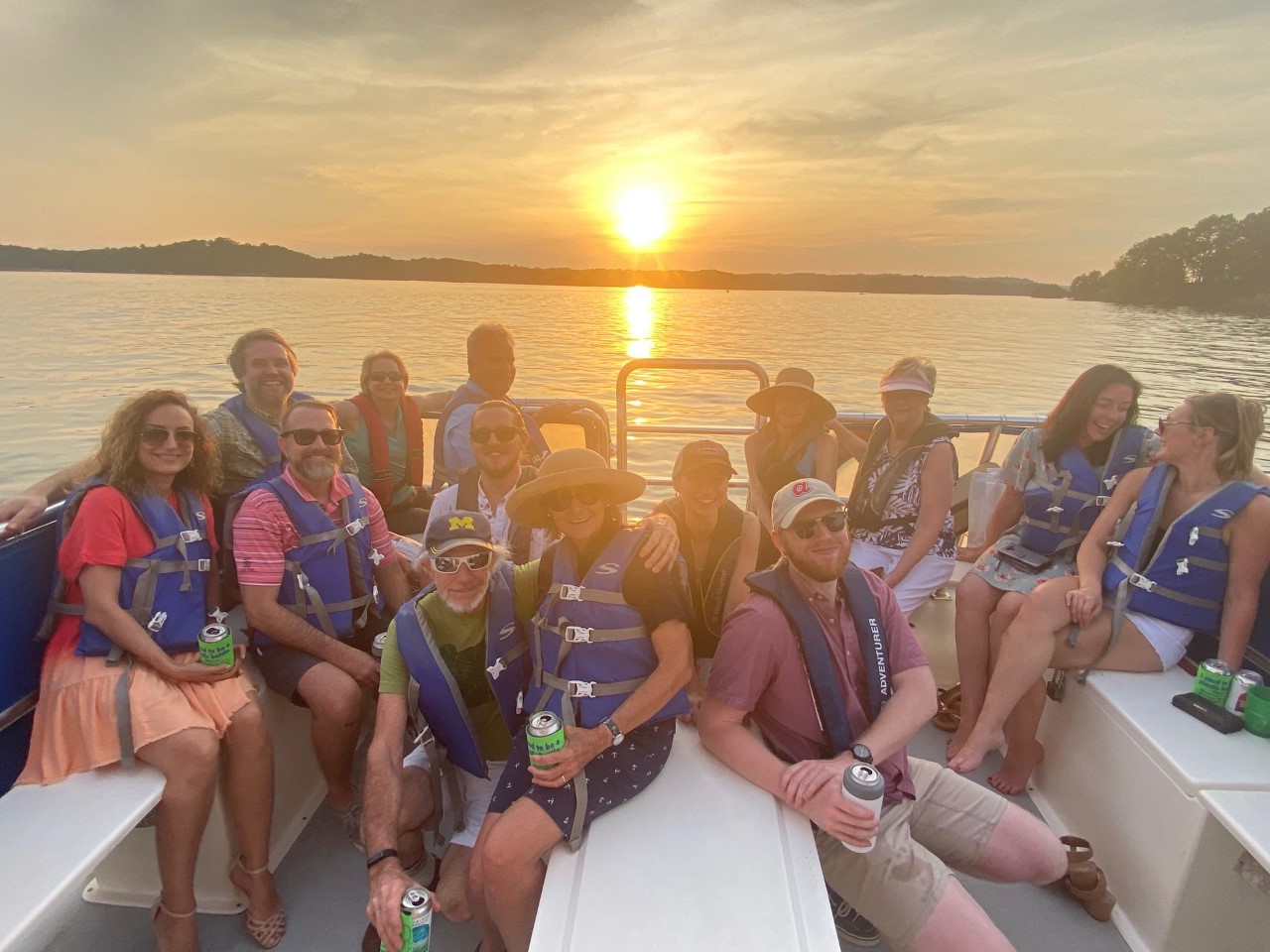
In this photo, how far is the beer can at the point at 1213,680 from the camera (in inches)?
79.3

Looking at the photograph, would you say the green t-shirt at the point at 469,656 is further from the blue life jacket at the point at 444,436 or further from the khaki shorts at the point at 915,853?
the blue life jacket at the point at 444,436

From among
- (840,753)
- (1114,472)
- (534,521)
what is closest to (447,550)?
(534,521)

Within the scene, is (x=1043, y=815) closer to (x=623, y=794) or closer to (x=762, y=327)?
(x=623, y=794)

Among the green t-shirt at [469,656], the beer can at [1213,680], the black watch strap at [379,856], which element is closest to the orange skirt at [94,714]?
the green t-shirt at [469,656]

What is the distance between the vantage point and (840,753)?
171 cm

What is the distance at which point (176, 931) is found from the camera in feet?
6.01

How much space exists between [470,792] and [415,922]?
0.72m

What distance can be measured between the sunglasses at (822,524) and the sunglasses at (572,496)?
505 mm

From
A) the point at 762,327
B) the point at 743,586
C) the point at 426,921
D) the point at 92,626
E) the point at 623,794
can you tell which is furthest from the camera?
the point at 762,327

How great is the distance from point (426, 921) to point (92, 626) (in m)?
1.33

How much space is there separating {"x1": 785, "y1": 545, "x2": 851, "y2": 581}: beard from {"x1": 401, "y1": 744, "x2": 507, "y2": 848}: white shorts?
0.98m

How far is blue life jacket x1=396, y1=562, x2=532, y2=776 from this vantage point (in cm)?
183

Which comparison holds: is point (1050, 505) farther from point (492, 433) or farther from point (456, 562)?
point (456, 562)

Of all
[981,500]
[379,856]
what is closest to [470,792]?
[379,856]
